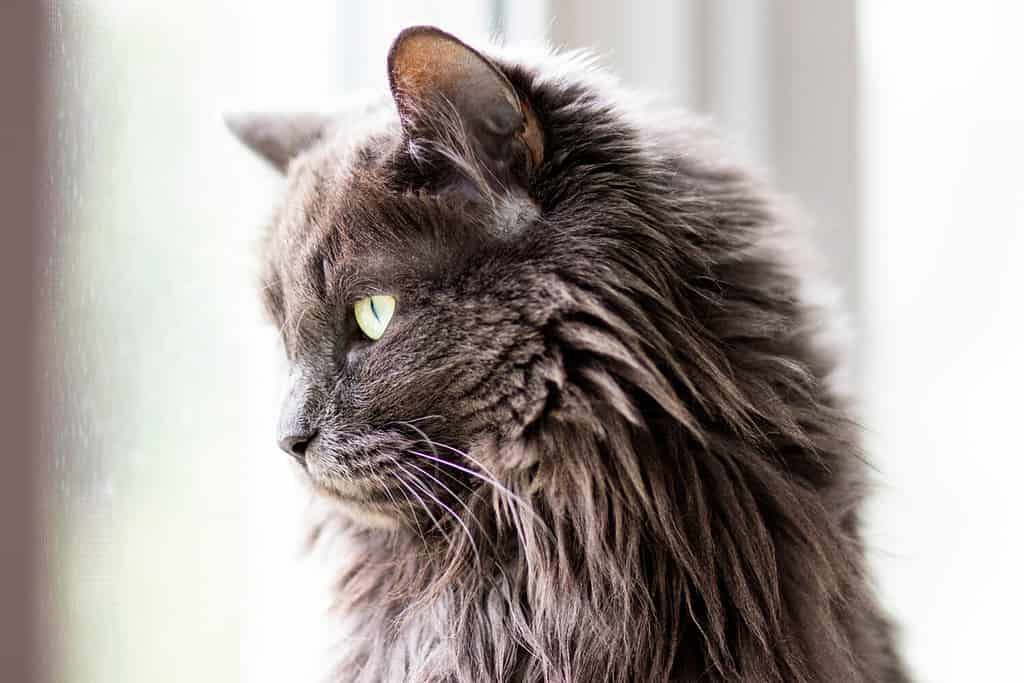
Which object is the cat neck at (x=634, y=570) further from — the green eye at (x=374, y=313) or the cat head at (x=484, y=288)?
the green eye at (x=374, y=313)

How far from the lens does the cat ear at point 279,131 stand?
1.16 m

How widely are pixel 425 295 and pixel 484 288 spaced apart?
0.06 metres

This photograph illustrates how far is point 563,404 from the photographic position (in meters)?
0.93

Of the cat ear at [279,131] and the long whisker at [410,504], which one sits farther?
the cat ear at [279,131]

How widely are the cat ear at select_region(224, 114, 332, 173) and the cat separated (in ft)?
0.51

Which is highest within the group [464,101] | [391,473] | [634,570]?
[464,101]

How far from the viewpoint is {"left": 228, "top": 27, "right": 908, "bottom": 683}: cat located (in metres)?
0.92

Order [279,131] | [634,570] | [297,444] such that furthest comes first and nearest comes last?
[279,131] → [297,444] → [634,570]

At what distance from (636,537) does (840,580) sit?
0.74ft

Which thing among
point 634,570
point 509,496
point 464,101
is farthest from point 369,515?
point 464,101

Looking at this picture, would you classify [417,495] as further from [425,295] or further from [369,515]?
[425,295]

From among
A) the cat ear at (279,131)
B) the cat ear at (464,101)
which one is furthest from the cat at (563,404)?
the cat ear at (279,131)

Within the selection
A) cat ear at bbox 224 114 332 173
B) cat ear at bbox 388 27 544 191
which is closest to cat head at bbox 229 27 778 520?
cat ear at bbox 388 27 544 191

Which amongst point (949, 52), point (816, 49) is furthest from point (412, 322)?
point (949, 52)
